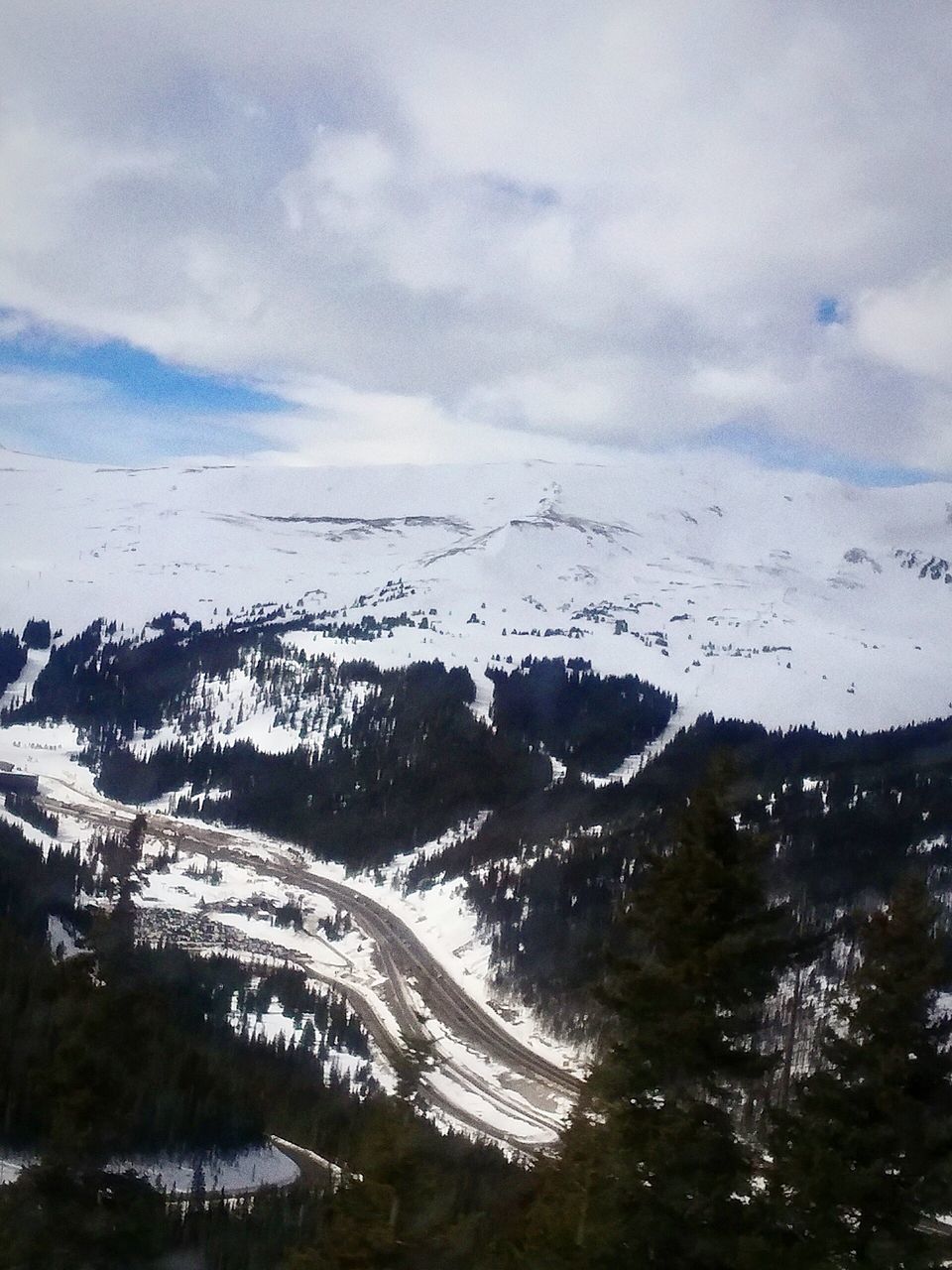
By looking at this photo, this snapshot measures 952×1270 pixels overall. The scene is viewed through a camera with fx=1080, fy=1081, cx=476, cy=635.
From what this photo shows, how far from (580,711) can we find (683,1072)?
13548cm

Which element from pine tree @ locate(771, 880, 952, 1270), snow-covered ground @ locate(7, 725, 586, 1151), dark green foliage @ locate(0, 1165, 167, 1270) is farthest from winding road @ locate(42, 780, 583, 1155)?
dark green foliage @ locate(0, 1165, 167, 1270)

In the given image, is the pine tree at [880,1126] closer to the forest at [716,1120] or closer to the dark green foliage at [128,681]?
the forest at [716,1120]

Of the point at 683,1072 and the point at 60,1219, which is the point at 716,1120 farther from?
the point at 60,1219

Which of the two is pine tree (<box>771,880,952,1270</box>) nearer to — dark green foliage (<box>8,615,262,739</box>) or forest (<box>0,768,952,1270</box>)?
forest (<box>0,768,952,1270</box>)

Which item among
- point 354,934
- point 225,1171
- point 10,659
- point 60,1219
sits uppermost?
point 10,659

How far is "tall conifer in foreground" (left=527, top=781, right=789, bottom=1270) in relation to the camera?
1022cm

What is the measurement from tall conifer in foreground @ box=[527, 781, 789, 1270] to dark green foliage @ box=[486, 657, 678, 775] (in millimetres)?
119051

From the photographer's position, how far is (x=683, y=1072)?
34.3 feet

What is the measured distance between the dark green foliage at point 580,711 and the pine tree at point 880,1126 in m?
119

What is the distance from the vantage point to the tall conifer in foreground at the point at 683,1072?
402 inches

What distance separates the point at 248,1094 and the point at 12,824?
180 ft

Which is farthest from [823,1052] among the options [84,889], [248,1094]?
[84,889]

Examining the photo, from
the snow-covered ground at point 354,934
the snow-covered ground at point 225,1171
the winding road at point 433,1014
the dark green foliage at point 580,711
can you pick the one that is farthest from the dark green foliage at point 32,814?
the snow-covered ground at point 225,1171

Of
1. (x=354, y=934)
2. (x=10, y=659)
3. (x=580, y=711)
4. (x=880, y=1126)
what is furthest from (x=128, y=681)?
(x=880, y=1126)
